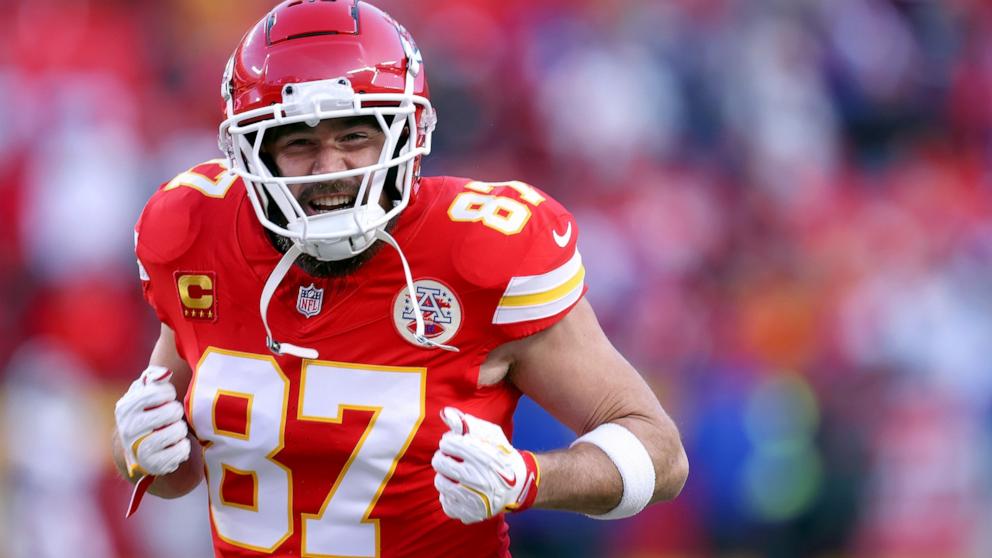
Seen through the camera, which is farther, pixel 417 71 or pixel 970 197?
pixel 970 197

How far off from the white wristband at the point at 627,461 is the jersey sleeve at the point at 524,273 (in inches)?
7.9

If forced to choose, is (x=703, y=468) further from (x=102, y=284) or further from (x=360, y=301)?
(x=360, y=301)

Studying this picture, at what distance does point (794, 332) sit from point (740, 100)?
1.22 metres

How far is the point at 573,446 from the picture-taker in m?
2.38

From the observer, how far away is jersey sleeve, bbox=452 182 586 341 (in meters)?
2.39

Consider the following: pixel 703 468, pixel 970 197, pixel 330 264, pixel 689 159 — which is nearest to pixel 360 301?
pixel 330 264

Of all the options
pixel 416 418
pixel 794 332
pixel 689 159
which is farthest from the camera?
pixel 689 159

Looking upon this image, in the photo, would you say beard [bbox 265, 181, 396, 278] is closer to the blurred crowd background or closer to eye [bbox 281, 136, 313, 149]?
eye [bbox 281, 136, 313, 149]

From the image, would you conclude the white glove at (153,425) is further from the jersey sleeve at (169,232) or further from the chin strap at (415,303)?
the chin strap at (415,303)

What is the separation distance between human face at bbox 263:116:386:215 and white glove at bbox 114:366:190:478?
0.38 m

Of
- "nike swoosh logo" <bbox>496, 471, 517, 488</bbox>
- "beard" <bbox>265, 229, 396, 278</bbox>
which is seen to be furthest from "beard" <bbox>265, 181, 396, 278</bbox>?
"nike swoosh logo" <bbox>496, 471, 517, 488</bbox>

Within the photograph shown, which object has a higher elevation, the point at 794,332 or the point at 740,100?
Result: the point at 740,100

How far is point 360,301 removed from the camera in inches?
96.0

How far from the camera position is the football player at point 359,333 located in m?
2.38
